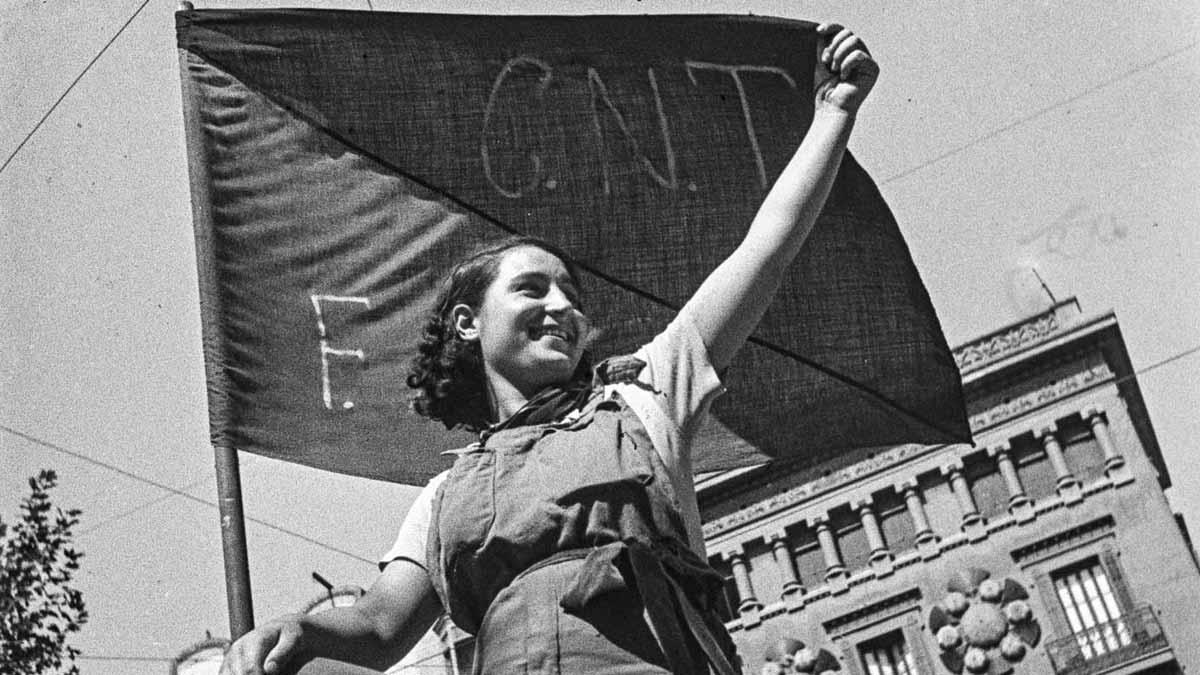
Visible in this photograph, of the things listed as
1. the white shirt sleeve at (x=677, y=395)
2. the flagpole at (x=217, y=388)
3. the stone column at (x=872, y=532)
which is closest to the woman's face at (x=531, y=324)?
the white shirt sleeve at (x=677, y=395)

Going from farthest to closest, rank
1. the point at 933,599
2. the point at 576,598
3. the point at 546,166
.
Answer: the point at 933,599 → the point at 546,166 → the point at 576,598

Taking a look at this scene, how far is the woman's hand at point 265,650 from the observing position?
246 cm

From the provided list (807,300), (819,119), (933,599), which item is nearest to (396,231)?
(807,300)

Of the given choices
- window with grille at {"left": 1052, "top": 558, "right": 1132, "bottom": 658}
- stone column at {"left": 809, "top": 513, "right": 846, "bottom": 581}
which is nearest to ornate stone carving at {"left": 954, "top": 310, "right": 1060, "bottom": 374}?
stone column at {"left": 809, "top": 513, "right": 846, "bottom": 581}

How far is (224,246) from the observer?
4.39 meters

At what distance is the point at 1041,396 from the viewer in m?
32.2

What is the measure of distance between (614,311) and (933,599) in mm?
27720

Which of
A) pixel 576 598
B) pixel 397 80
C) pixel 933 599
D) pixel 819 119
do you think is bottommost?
pixel 576 598

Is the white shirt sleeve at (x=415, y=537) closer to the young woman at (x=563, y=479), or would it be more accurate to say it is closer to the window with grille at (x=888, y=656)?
the young woman at (x=563, y=479)

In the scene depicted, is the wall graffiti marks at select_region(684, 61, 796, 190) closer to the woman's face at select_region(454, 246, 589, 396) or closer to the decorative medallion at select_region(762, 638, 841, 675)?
the woman's face at select_region(454, 246, 589, 396)

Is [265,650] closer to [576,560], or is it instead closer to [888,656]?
[576,560]

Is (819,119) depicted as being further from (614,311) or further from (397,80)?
(397,80)

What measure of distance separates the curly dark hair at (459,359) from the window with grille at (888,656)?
28.5 meters

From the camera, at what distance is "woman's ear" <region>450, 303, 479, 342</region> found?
10.5 ft
